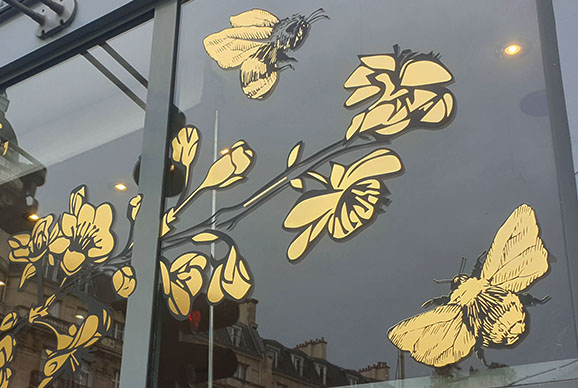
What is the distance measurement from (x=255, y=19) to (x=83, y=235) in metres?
1.23

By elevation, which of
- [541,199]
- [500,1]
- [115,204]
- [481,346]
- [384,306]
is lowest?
[481,346]

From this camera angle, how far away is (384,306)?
288 centimetres

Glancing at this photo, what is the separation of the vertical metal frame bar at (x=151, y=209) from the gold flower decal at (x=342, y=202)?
0.61 metres

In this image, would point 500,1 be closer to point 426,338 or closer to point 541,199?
point 541,199

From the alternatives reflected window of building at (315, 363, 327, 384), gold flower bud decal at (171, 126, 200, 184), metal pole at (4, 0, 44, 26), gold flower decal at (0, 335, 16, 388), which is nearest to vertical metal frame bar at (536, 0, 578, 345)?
reflected window of building at (315, 363, 327, 384)

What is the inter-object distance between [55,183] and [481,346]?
2.28 m

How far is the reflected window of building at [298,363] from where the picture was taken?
292 centimetres

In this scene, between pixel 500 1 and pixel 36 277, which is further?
pixel 36 277

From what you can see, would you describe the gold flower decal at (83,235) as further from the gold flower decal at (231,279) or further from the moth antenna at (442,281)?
the moth antenna at (442,281)

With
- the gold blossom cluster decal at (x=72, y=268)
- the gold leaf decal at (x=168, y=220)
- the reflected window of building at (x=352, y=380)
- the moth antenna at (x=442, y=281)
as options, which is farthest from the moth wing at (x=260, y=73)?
the reflected window of building at (x=352, y=380)

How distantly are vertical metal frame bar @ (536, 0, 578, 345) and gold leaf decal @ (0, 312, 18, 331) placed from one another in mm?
2402

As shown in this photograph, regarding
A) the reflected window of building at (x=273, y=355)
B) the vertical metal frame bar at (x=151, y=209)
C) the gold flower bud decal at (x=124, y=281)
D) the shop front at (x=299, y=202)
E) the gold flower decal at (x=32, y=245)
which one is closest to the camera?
the shop front at (x=299, y=202)

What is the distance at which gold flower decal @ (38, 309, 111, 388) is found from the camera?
3.47 m

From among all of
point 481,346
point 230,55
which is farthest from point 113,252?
point 481,346
